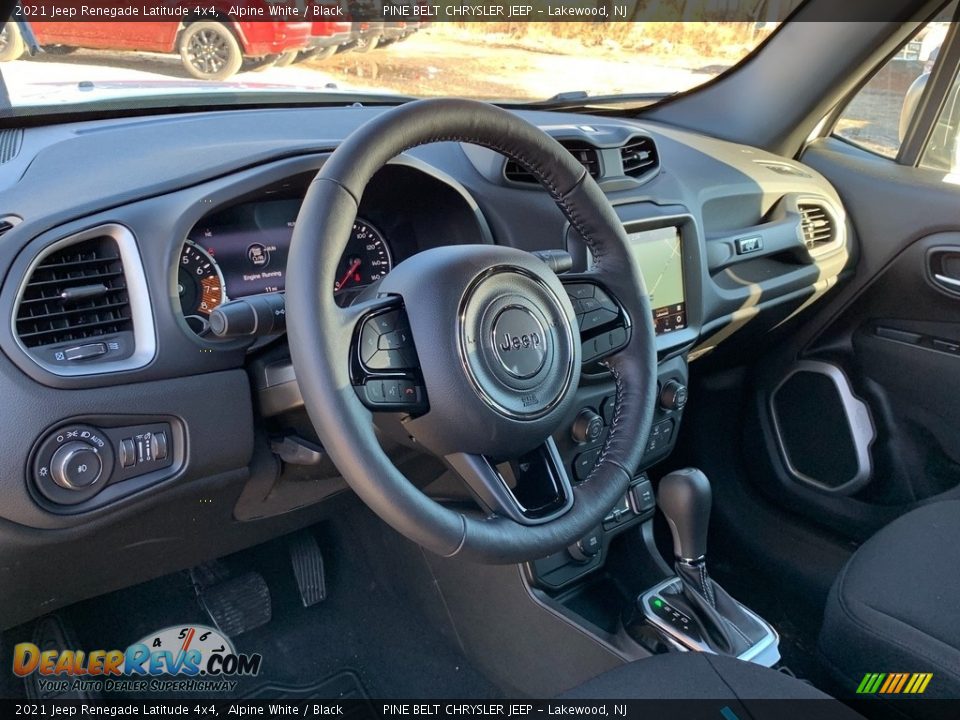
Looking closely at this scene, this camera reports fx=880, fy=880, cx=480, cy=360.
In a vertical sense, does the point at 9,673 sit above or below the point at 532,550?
below

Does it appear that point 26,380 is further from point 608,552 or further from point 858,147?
point 858,147

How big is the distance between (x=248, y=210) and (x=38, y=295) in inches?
15.1

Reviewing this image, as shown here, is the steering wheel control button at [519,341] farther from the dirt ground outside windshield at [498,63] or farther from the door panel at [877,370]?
the door panel at [877,370]

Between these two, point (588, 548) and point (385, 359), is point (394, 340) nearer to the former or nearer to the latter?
point (385, 359)

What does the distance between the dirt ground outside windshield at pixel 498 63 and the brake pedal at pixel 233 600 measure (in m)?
1.15

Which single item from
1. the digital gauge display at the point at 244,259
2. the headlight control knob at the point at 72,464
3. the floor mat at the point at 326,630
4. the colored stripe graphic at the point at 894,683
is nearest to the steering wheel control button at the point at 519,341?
the digital gauge display at the point at 244,259

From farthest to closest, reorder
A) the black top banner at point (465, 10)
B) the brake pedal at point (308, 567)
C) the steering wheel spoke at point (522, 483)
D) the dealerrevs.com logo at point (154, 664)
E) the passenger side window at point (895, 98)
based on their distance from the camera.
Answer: the passenger side window at point (895, 98), the brake pedal at point (308, 567), the dealerrevs.com logo at point (154, 664), the black top banner at point (465, 10), the steering wheel spoke at point (522, 483)

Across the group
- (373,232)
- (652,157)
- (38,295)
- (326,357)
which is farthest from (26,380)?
(652,157)

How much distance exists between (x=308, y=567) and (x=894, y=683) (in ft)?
4.47

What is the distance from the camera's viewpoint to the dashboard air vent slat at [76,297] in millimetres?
1279

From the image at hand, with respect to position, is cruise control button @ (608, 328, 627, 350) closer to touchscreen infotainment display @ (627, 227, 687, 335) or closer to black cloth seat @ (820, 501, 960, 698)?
touchscreen infotainment display @ (627, 227, 687, 335)

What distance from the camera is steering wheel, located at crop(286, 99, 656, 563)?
1.11m

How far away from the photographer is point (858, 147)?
2.66 meters

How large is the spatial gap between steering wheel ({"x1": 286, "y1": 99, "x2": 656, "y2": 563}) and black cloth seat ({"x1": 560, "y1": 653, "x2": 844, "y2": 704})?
0.85 ft
